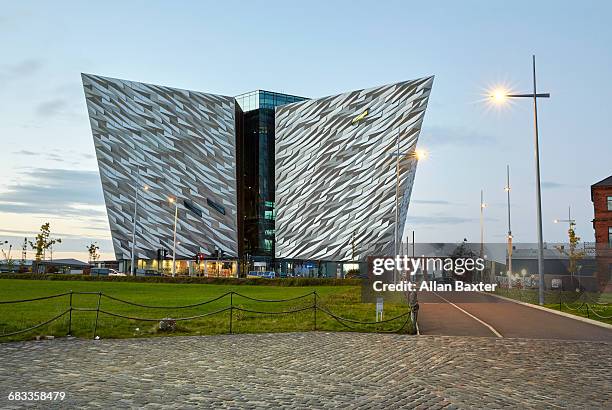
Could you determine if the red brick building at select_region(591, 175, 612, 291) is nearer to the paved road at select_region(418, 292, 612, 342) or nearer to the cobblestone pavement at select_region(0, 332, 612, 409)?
the paved road at select_region(418, 292, 612, 342)

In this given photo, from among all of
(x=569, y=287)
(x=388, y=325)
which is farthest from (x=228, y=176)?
(x=388, y=325)

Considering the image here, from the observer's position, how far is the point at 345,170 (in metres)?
85.7

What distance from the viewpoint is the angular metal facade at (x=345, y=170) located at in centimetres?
7988

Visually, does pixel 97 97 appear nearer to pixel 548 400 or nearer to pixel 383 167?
pixel 383 167

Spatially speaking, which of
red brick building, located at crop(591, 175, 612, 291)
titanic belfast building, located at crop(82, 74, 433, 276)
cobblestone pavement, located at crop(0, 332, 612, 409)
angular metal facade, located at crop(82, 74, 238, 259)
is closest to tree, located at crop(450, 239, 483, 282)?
titanic belfast building, located at crop(82, 74, 433, 276)

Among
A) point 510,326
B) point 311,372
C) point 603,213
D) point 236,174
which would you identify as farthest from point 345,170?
point 311,372

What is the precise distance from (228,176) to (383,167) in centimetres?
2411

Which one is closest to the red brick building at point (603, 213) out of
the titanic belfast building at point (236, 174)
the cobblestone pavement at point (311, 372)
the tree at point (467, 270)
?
the tree at point (467, 270)

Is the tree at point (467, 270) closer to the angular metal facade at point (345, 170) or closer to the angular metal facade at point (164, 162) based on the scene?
the angular metal facade at point (345, 170)

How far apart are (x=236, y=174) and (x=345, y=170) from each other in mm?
17820

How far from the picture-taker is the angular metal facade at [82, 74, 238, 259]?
3214 inches

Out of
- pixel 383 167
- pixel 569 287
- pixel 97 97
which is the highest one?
pixel 97 97

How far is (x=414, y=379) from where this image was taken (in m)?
9.98

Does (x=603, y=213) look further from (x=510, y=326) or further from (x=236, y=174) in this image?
(x=236, y=174)
